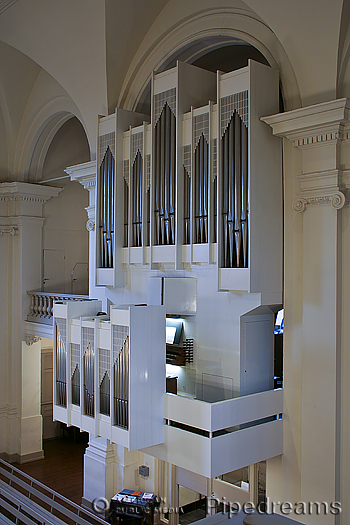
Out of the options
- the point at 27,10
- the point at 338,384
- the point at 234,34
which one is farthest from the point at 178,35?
the point at 338,384

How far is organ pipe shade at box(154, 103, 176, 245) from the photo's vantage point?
716 cm

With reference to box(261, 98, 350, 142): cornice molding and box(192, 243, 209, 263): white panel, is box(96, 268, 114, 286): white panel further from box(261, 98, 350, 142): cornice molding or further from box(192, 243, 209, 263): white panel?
box(261, 98, 350, 142): cornice molding

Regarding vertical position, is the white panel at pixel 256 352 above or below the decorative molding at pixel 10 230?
below

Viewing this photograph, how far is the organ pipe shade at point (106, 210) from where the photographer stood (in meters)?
8.18

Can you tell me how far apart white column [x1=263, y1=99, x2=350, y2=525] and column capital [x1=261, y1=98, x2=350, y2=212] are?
11mm

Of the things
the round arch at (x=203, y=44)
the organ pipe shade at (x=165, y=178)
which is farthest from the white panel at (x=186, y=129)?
the round arch at (x=203, y=44)

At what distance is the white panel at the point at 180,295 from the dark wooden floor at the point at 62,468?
190 inches

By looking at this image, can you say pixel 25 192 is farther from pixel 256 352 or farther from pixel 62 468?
pixel 256 352

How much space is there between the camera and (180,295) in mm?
7750

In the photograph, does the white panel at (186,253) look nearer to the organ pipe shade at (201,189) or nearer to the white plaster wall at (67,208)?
the organ pipe shade at (201,189)

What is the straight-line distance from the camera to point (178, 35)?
791cm

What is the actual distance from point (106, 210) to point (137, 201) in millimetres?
733

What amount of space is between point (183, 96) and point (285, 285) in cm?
308

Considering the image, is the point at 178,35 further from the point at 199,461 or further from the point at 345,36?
the point at 199,461
